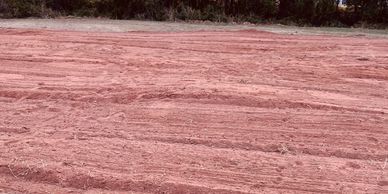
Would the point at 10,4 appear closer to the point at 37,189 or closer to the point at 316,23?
the point at 316,23

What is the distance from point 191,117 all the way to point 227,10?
37.5 feet

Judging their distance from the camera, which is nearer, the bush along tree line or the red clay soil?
the red clay soil

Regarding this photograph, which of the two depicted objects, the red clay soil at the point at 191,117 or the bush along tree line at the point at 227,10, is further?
the bush along tree line at the point at 227,10

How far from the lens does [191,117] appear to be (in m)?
8.17

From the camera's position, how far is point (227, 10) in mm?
19094

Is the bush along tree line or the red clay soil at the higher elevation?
the bush along tree line

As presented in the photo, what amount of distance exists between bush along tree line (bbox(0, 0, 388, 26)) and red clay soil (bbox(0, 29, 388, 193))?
489 cm

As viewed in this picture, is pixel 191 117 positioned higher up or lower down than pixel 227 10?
lower down

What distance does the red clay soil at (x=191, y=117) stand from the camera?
6176 mm

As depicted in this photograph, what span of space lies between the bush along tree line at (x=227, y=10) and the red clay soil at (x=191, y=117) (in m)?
4.89

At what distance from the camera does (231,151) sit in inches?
271

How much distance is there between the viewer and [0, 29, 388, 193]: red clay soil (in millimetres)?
6176

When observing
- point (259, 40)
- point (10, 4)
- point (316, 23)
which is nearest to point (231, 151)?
point (259, 40)

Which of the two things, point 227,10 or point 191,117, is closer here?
point 191,117
